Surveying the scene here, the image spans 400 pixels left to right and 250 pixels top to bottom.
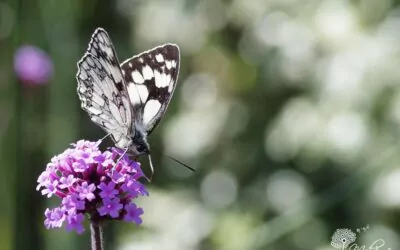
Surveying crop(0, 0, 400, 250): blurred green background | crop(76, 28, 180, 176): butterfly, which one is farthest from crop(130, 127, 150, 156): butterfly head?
crop(0, 0, 400, 250): blurred green background

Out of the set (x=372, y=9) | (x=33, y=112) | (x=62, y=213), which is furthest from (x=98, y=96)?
(x=33, y=112)

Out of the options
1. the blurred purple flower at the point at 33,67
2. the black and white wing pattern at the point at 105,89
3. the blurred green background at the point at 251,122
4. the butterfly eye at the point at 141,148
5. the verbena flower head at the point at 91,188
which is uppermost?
the blurred purple flower at the point at 33,67

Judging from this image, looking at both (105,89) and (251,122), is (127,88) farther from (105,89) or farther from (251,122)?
(251,122)

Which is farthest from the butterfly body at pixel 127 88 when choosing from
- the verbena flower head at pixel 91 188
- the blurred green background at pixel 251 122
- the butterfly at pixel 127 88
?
the blurred green background at pixel 251 122

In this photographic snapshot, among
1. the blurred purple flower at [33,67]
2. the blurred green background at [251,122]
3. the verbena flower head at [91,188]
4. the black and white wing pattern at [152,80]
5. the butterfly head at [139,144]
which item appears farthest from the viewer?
the blurred purple flower at [33,67]

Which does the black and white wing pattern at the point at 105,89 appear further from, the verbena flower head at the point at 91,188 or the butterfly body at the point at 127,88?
the verbena flower head at the point at 91,188

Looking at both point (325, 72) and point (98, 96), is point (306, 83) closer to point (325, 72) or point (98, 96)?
point (325, 72)
